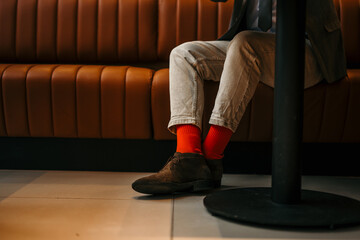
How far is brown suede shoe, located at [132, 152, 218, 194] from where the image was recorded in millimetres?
1291

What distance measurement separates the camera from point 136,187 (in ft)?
4.17

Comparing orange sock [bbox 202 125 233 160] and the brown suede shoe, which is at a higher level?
orange sock [bbox 202 125 233 160]

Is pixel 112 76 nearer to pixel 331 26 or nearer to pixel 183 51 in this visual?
pixel 183 51

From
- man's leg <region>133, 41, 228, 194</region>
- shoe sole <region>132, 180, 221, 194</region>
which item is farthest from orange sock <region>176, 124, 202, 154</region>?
shoe sole <region>132, 180, 221, 194</region>

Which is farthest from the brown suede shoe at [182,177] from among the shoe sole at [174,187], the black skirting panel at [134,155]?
the black skirting panel at [134,155]

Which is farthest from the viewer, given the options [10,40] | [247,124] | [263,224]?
[10,40]

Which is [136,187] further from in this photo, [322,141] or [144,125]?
[322,141]

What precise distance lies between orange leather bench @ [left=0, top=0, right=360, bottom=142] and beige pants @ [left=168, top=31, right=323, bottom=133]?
11 centimetres

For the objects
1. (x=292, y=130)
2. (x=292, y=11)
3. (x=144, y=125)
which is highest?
(x=292, y=11)

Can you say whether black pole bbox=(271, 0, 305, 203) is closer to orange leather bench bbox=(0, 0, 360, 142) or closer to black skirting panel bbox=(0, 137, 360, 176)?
orange leather bench bbox=(0, 0, 360, 142)

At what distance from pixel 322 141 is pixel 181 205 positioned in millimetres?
707

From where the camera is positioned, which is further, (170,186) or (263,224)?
(170,186)

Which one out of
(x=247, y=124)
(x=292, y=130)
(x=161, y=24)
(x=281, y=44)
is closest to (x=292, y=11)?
(x=281, y=44)

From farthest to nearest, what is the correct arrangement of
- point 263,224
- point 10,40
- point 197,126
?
1. point 10,40
2. point 197,126
3. point 263,224
